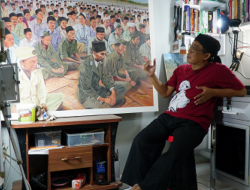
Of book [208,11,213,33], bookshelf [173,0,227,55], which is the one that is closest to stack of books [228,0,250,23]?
bookshelf [173,0,227,55]

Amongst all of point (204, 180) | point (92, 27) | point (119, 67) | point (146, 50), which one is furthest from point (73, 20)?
point (204, 180)

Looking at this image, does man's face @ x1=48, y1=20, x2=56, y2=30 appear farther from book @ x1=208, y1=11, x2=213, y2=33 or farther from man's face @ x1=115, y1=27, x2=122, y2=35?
book @ x1=208, y1=11, x2=213, y2=33

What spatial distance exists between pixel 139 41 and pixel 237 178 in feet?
5.03

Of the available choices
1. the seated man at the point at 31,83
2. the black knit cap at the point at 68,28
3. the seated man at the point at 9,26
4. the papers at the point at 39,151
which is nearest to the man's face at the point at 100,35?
the black knit cap at the point at 68,28

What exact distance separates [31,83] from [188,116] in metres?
1.33

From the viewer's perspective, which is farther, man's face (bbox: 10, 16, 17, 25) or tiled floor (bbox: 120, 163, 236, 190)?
tiled floor (bbox: 120, 163, 236, 190)

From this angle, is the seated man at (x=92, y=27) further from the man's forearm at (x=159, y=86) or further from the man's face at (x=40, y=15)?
the man's forearm at (x=159, y=86)

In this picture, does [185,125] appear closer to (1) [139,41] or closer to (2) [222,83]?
(2) [222,83]

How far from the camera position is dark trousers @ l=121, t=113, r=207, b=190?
1632 mm

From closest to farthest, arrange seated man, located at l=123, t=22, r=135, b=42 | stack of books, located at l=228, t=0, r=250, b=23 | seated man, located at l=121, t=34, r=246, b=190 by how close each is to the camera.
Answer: seated man, located at l=121, t=34, r=246, b=190
seated man, located at l=123, t=22, r=135, b=42
stack of books, located at l=228, t=0, r=250, b=23

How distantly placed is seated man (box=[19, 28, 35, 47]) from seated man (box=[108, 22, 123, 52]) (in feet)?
2.35

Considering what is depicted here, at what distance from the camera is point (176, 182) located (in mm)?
1876

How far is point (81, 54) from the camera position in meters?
2.22

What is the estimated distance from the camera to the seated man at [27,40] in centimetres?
202
